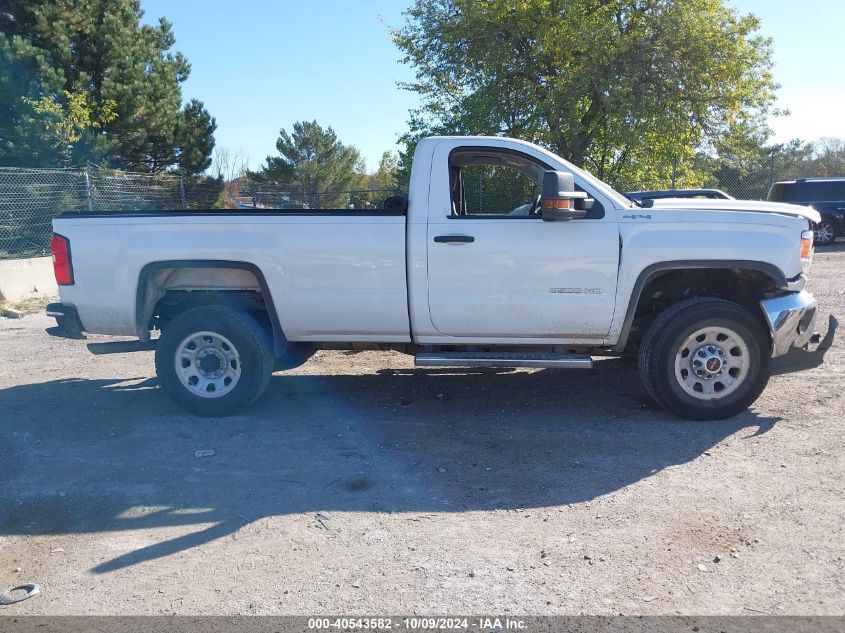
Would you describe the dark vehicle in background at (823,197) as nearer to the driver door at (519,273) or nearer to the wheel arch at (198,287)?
the driver door at (519,273)

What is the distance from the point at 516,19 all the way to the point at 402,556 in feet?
53.7

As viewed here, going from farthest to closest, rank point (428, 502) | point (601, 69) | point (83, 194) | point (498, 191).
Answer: point (601, 69)
point (83, 194)
point (498, 191)
point (428, 502)

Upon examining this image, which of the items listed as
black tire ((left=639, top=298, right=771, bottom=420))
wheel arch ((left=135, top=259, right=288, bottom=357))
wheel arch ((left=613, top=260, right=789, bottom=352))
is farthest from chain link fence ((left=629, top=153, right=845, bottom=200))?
wheel arch ((left=135, top=259, right=288, bottom=357))

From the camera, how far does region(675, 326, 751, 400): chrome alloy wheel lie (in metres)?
5.53

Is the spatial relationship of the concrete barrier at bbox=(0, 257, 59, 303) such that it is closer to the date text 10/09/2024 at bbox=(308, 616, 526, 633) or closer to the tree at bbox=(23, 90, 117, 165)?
the tree at bbox=(23, 90, 117, 165)

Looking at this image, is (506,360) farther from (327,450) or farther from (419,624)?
(419,624)

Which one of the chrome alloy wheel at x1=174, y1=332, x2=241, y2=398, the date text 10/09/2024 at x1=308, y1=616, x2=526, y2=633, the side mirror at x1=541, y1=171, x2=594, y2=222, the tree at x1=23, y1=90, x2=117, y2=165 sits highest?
the tree at x1=23, y1=90, x2=117, y2=165

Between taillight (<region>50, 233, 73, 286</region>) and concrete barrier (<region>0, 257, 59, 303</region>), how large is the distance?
283 inches

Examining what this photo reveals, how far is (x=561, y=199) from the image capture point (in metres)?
5.27

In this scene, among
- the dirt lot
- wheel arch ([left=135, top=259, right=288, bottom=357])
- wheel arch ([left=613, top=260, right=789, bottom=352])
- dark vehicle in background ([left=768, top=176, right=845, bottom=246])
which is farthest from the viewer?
dark vehicle in background ([left=768, top=176, right=845, bottom=246])

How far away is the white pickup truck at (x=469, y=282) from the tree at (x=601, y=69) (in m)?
12.5

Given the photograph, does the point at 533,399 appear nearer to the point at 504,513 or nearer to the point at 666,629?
the point at 504,513

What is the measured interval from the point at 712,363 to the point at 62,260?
516cm

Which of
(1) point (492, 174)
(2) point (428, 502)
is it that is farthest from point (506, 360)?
(1) point (492, 174)
